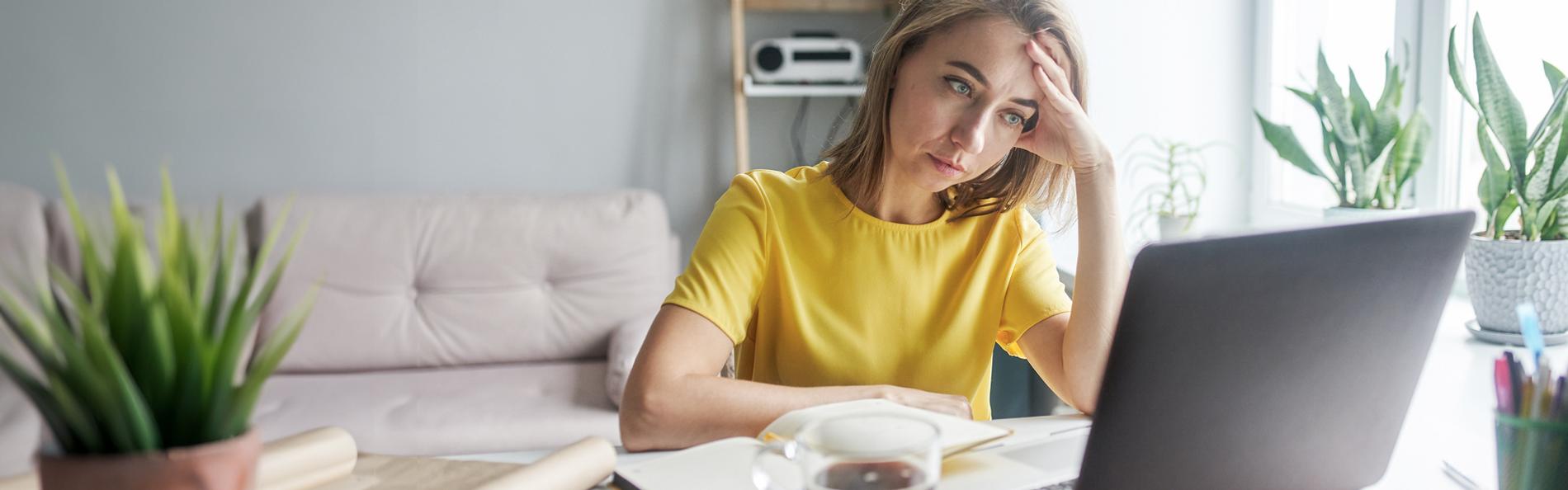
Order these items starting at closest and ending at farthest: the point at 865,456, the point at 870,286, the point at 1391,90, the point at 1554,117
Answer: the point at 865,456, the point at 870,286, the point at 1554,117, the point at 1391,90

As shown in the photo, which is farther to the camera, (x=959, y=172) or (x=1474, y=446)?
(x=959, y=172)

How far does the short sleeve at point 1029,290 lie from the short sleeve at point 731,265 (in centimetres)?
29

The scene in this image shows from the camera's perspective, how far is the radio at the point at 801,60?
2824mm

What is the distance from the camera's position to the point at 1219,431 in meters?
0.64

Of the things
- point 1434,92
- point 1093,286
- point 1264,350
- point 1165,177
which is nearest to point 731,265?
point 1093,286

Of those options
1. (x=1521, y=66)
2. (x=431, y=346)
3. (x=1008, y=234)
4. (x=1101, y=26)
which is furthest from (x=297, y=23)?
(x=1521, y=66)

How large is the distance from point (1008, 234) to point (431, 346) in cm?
159

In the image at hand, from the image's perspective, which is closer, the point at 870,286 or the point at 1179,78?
the point at 870,286

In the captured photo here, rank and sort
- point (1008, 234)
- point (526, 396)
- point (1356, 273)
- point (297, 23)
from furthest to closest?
point (297, 23)
point (526, 396)
point (1008, 234)
point (1356, 273)

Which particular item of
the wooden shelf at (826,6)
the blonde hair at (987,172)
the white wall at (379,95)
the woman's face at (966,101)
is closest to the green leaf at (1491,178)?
the blonde hair at (987,172)

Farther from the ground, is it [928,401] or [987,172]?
[987,172]

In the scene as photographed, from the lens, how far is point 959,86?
1.10 meters

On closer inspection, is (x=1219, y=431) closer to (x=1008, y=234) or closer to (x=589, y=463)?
(x=589, y=463)

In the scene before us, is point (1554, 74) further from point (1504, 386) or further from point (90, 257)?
point (90, 257)
